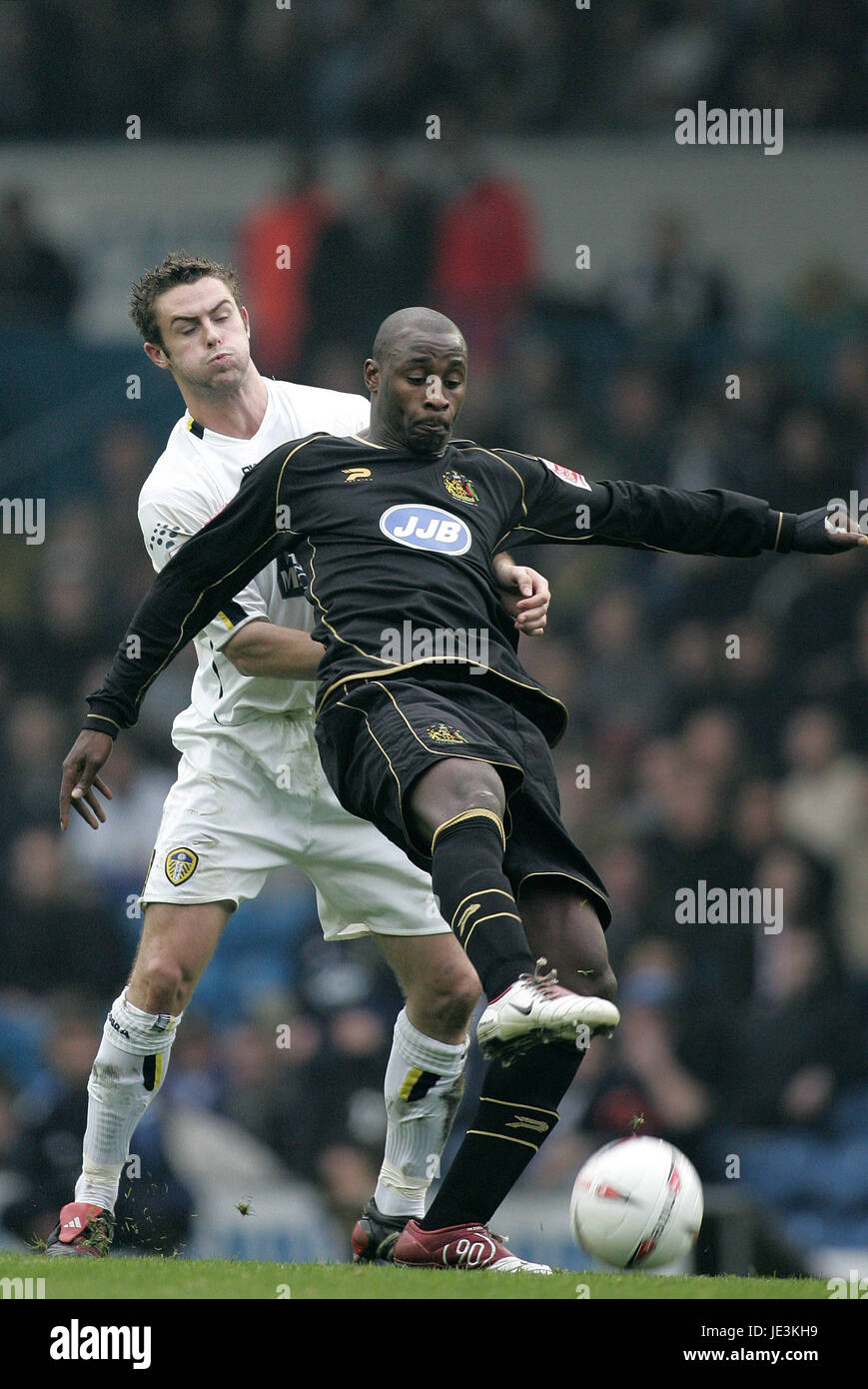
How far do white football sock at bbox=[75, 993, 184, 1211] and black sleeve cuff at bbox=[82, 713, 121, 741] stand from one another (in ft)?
2.66

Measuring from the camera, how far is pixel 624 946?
29.1 feet

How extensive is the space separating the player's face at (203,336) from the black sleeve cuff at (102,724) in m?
1.15

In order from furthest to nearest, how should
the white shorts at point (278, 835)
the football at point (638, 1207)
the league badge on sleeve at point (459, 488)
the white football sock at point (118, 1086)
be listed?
the white shorts at point (278, 835)
the white football sock at point (118, 1086)
the league badge on sleeve at point (459, 488)
the football at point (638, 1207)

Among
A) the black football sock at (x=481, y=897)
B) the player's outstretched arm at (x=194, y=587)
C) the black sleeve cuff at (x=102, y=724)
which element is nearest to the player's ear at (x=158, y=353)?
the player's outstretched arm at (x=194, y=587)

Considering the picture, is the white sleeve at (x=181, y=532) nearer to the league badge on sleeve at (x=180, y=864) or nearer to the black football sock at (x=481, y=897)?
the league badge on sleeve at (x=180, y=864)

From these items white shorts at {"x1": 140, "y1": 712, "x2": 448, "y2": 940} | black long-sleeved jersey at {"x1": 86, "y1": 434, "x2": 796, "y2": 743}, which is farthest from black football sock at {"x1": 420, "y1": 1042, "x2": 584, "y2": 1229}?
white shorts at {"x1": 140, "y1": 712, "x2": 448, "y2": 940}

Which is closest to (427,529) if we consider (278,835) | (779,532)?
(779,532)

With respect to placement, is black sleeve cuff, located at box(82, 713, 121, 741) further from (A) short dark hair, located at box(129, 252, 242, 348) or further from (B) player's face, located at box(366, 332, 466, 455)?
(A) short dark hair, located at box(129, 252, 242, 348)

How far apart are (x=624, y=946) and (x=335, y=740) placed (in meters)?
4.58

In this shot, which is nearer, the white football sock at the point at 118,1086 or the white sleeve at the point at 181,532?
the white football sock at the point at 118,1086

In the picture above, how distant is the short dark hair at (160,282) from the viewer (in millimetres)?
5789

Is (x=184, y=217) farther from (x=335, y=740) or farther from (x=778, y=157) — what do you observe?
(x=335, y=740)

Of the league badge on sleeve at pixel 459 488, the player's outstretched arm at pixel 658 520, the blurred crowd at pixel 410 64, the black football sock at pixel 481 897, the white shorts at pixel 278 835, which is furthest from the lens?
the blurred crowd at pixel 410 64

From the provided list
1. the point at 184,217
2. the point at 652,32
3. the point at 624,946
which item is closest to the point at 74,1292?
the point at 624,946
